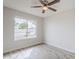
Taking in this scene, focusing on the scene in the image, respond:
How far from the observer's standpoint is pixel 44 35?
6164 mm

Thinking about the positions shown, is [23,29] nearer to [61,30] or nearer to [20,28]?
[20,28]

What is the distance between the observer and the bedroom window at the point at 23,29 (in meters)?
4.50

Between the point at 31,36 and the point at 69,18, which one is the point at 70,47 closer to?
the point at 69,18

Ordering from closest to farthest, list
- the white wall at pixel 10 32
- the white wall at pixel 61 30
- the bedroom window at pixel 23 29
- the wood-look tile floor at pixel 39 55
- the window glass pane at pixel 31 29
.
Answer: the wood-look tile floor at pixel 39 55
the white wall at pixel 10 32
the white wall at pixel 61 30
the bedroom window at pixel 23 29
the window glass pane at pixel 31 29

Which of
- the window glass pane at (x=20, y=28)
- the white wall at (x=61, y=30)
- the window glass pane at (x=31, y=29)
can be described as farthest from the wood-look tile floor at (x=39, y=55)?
the window glass pane at (x=31, y=29)

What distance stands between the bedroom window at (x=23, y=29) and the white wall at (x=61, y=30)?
1.20 meters

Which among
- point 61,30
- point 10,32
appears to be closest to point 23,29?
point 10,32

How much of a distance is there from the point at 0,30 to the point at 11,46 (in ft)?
13.2

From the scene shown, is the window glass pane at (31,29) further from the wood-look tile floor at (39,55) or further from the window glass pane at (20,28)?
the wood-look tile floor at (39,55)

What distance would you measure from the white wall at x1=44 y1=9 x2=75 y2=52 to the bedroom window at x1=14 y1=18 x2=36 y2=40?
3.95 feet

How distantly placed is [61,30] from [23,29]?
2.62 metres

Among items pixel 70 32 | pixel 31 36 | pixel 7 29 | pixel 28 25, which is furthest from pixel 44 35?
pixel 7 29

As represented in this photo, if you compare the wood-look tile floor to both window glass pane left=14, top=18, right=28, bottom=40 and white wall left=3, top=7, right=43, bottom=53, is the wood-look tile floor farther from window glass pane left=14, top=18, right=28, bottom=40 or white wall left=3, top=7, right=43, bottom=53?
window glass pane left=14, top=18, right=28, bottom=40

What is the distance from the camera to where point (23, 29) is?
16.1 feet
